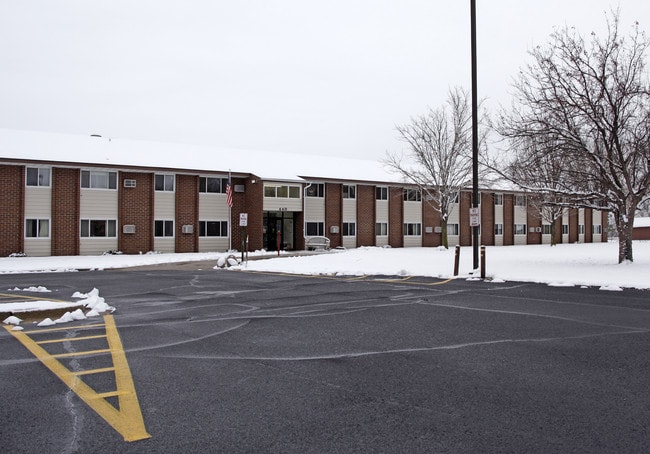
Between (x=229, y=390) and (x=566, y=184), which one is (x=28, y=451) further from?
(x=566, y=184)

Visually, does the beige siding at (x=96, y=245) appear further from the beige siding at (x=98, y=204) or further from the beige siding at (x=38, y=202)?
the beige siding at (x=38, y=202)

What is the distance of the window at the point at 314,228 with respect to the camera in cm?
3694

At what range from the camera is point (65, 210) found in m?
30.4

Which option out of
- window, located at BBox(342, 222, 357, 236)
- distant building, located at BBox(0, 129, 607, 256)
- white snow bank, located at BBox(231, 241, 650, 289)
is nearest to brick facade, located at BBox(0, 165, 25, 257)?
distant building, located at BBox(0, 129, 607, 256)

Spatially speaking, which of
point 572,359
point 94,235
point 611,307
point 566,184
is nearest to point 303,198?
point 94,235

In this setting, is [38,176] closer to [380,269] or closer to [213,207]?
[213,207]

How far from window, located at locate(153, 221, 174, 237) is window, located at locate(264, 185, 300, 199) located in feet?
21.7

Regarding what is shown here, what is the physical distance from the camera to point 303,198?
35.3m

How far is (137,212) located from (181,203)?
2.84m

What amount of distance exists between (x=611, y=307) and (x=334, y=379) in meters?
7.08

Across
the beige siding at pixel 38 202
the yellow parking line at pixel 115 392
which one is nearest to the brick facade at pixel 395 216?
the beige siding at pixel 38 202

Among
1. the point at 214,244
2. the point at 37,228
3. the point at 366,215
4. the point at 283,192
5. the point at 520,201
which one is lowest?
the point at 214,244

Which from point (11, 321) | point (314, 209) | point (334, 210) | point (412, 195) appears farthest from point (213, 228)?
point (11, 321)

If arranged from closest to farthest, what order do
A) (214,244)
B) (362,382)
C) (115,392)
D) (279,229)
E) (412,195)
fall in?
(115,392)
(362,382)
(214,244)
(279,229)
(412,195)
